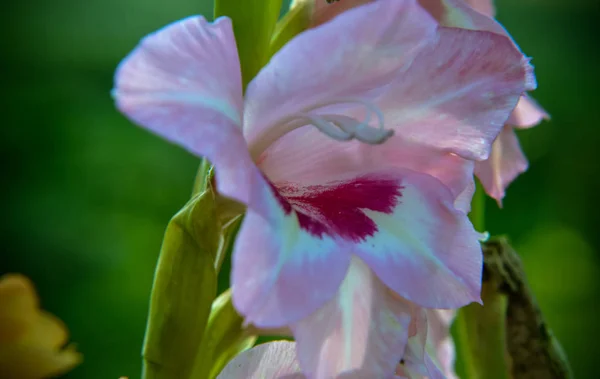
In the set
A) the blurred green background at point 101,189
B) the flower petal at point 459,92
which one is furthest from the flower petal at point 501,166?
the blurred green background at point 101,189

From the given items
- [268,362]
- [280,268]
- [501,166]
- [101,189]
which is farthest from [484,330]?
[101,189]

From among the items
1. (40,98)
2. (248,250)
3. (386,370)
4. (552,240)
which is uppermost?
(248,250)

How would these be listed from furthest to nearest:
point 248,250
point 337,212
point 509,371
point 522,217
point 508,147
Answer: point 522,217
point 509,371
point 508,147
point 337,212
point 248,250

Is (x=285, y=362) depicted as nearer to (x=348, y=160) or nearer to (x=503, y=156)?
(x=348, y=160)

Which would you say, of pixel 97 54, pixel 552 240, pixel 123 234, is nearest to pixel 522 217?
pixel 552 240

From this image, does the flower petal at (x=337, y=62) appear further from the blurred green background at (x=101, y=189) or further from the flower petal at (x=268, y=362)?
the blurred green background at (x=101, y=189)

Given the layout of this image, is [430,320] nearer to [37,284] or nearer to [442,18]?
[442,18]

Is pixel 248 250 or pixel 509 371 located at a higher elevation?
pixel 248 250
